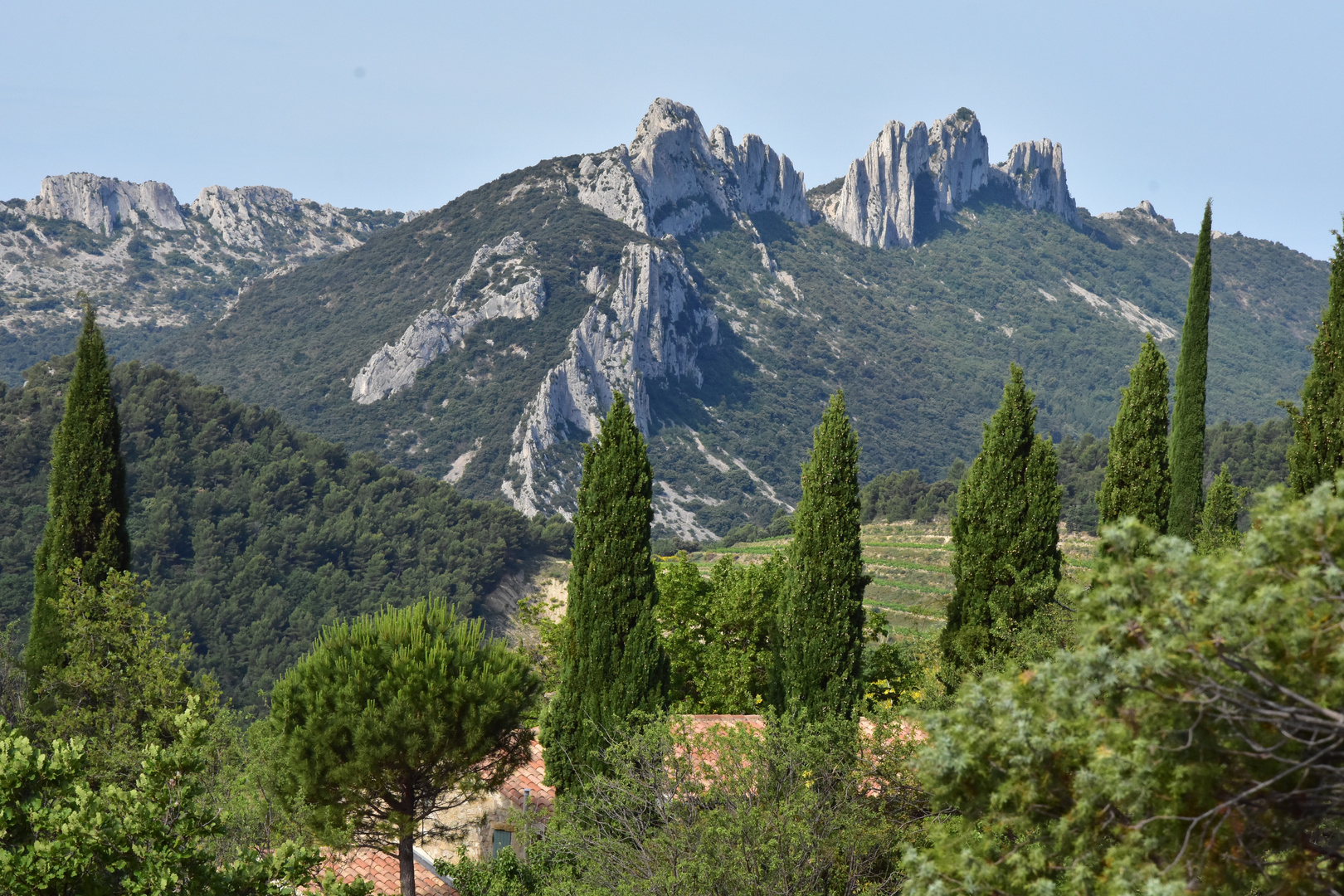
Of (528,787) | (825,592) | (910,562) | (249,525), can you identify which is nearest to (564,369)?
(910,562)

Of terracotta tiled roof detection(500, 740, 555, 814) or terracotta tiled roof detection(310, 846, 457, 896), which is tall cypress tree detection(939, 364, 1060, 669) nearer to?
terracotta tiled roof detection(500, 740, 555, 814)

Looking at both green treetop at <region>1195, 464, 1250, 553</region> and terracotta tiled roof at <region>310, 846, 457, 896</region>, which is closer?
terracotta tiled roof at <region>310, 846, 457, 896</region>

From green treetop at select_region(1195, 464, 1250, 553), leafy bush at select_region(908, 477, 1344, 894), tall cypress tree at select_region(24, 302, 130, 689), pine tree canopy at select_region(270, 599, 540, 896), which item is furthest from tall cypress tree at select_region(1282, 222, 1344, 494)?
tall cypress tree at select_region(24, 302, 130, 689)

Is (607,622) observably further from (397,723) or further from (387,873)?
(387,873)

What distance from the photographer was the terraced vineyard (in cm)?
5597

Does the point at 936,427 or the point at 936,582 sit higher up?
the point at 936,427

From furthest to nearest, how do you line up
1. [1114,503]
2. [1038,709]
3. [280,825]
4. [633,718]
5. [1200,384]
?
[1200,384], [1114,503], [633,718], [280,825], [1038,709]

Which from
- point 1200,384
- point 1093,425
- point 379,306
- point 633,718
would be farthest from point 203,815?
point 1093,425

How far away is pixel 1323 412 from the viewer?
14.0 metres

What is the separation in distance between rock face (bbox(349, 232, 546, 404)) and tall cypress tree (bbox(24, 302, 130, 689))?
5160 inches

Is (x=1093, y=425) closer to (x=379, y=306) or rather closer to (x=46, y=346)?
(x=379, y=306)

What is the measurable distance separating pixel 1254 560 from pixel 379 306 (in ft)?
587

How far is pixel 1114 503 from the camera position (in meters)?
18.3

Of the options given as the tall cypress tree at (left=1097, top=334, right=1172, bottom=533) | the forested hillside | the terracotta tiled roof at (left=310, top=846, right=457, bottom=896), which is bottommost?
the terracotta tiled roof at (left=310, top=846, right=457, bottom=896)
